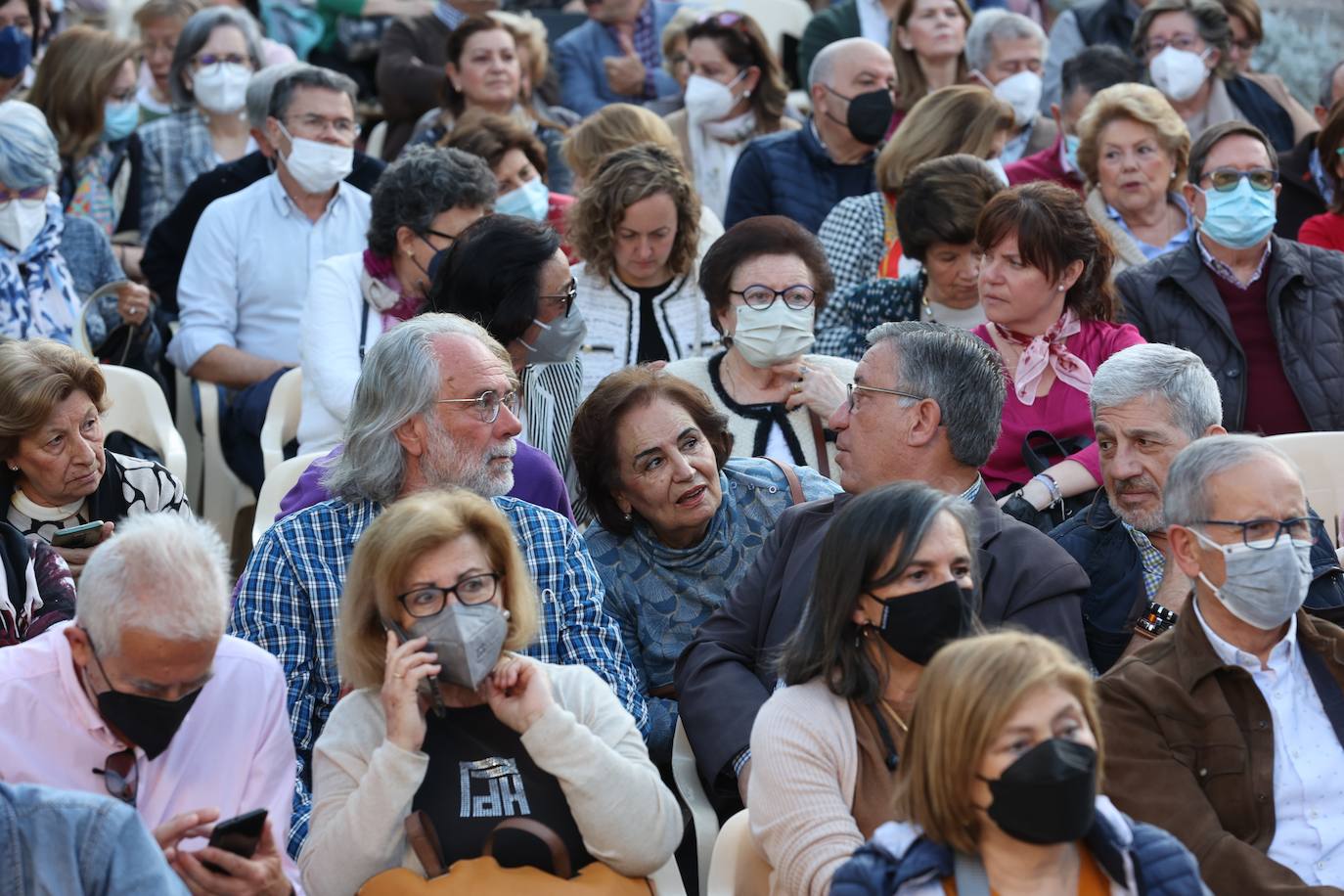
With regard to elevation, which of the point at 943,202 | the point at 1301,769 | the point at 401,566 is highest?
the point at 943,202

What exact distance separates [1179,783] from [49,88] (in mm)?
5805

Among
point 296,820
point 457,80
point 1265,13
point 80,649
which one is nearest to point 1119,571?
point 296,820

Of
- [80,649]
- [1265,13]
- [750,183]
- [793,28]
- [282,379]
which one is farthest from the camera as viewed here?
[793,28]

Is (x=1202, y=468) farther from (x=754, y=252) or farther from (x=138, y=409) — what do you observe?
(x=138, y=409)

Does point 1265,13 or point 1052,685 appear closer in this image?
point 1052,685

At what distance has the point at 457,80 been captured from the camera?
771 centimetres

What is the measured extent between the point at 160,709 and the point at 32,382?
1554 mm

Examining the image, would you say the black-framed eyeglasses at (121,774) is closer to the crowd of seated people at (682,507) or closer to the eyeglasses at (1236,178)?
the crowd of seated people at (682,507)

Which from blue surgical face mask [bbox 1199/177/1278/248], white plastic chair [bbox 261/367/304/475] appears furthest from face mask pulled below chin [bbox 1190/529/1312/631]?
white plastic chair [bbox 261/367/304/475]

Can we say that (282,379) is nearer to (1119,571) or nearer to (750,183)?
(750,183)

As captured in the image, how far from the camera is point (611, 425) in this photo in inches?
171

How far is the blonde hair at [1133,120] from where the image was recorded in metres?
6.21

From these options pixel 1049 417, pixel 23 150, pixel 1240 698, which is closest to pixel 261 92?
pixel 23 150

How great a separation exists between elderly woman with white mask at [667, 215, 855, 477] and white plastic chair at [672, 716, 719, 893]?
1125mm
